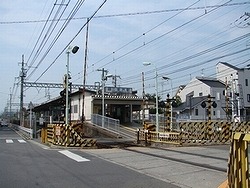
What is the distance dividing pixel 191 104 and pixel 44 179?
5474 cm

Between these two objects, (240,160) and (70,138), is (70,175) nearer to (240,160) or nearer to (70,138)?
(240,160)

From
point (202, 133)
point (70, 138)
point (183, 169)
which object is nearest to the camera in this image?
point (183, 169)

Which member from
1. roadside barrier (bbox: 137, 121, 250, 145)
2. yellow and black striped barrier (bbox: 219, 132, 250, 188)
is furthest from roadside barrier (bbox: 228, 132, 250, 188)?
roadside barrier (bbox: 137, 121, 250, 145)

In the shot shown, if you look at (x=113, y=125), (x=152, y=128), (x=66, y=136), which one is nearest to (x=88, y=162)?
(x=66, y=136)

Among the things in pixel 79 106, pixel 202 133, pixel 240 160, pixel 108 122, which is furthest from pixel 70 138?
pixel 79 106

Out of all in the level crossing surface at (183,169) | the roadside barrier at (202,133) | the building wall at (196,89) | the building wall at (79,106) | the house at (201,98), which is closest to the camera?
the level crossing surface at (183,169)

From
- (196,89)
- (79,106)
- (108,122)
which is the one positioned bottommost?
(108,122)

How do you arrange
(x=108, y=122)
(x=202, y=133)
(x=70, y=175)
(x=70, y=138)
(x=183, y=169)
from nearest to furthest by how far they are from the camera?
1. (x=70, y=175)
2. (x=183, y=169)
3. (x=70, y=138)
4. (x=202, y=133)
5. (x=108, y=122)

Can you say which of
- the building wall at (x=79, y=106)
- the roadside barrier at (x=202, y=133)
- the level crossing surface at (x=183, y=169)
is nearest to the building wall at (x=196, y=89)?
the building wall at (x=79, y=106)

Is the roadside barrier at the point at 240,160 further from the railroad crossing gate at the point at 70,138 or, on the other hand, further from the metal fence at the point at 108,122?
the metal fence at the point at 108,122

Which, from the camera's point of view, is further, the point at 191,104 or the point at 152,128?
the point at 191,104

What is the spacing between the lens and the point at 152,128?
25484 millimetres

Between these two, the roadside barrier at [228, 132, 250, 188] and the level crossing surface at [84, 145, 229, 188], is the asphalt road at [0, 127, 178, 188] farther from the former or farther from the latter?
the roadside barrier at [228, 132, 250, 188]

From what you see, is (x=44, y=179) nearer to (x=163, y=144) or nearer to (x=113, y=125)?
(x=163, y=144)
